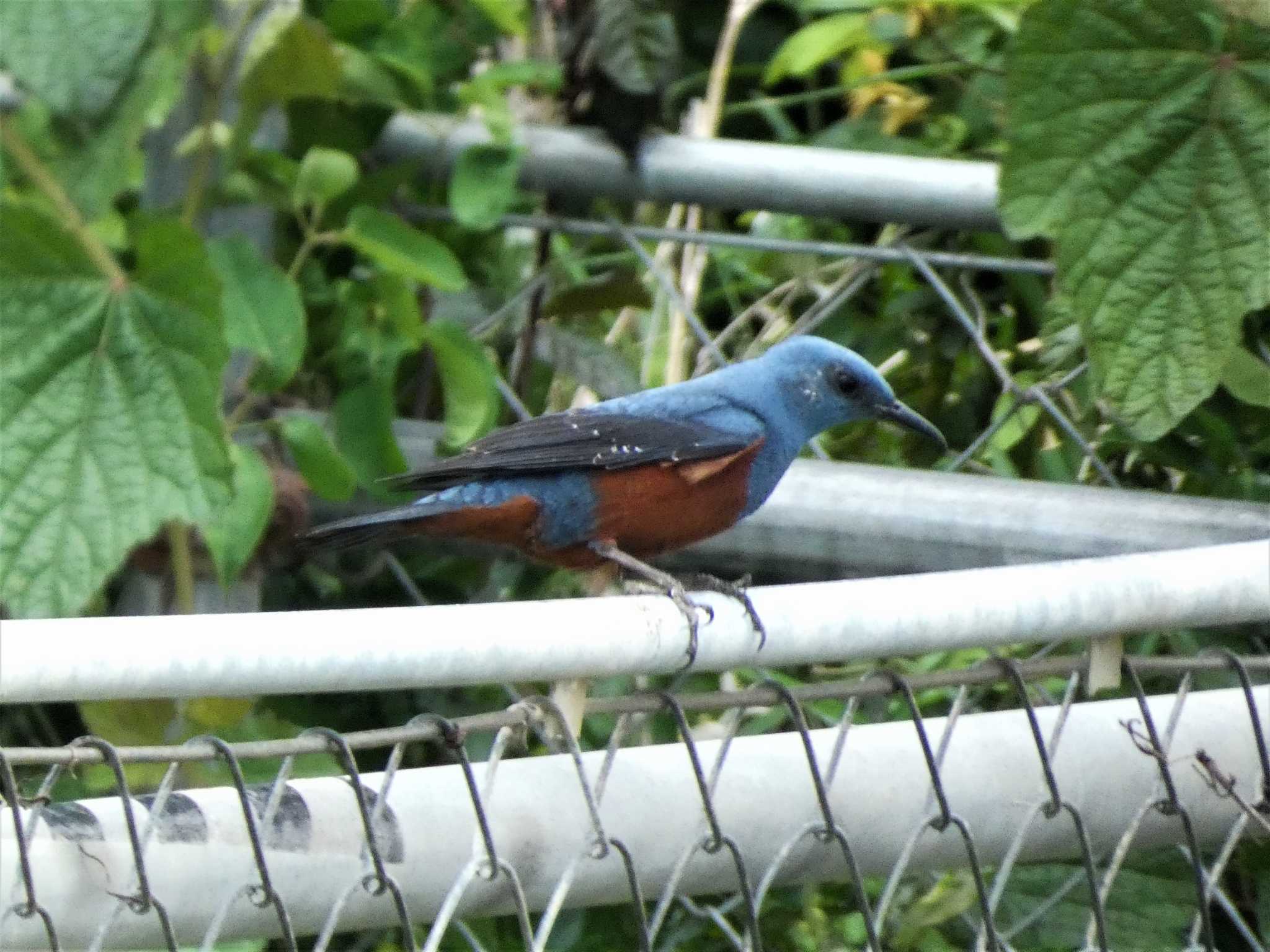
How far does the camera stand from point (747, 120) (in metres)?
4.04

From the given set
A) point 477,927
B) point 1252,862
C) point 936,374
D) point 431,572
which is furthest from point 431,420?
point 1252,862

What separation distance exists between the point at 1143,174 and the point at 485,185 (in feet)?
3.48

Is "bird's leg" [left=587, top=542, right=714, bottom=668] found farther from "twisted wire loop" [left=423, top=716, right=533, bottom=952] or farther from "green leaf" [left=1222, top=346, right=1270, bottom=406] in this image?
"green leaf" [left=1222, top=346, right=1270, bottom=406]

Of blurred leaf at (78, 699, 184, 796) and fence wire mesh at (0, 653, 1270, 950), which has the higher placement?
fence wire mesh at (0, 653, 1270, 950)

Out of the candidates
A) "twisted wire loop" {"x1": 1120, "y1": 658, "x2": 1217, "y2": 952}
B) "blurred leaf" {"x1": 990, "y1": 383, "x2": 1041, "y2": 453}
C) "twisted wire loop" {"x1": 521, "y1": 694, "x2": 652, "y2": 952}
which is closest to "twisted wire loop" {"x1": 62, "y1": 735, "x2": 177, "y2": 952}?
"twisted wire loop" {"x1": 521, "y1": 694, "x2": 652, "y2": 952}

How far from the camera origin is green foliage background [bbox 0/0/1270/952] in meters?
2.09

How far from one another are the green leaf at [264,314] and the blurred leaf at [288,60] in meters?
0.25

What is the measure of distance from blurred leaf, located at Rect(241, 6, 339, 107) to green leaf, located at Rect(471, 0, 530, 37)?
0.27m

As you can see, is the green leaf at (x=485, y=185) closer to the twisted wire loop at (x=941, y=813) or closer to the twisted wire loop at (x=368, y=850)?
the twisted wire loop at (x=941, y=813)

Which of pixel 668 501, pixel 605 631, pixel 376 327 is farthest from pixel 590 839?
pixel 376 327

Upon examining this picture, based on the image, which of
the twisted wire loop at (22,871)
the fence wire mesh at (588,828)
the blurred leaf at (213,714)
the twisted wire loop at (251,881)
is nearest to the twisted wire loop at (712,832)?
the fence wire mesh at (588,828)

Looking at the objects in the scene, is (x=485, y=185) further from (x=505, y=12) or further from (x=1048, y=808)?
(x=1048, y=808)

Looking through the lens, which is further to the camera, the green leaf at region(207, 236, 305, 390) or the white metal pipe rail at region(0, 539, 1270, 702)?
the green leaf at region(207, 236, 305, 390)

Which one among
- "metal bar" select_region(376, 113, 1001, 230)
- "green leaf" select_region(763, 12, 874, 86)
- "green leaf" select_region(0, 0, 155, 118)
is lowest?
"metal bar" select_region(376, 113, 1001, 230)
